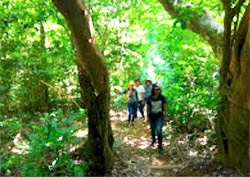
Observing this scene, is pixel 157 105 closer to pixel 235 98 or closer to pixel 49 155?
pixel 235 98

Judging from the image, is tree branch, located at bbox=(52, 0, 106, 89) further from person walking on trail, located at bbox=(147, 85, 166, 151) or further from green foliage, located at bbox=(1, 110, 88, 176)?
person walking on trail, located at bbox=(147, 85, 166, 151)

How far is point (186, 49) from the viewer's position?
48.3 feet

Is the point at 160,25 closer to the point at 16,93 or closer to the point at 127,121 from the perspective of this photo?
the point at 127,121

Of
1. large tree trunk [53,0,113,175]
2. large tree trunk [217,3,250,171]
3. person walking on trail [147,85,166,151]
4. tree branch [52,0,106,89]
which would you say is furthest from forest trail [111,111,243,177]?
tree branch [52,0,106,89]

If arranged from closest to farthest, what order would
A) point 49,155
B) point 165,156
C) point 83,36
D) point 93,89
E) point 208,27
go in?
point 83,36 < point 49,155 < point 93,89 < point 208,27 < point 165,156

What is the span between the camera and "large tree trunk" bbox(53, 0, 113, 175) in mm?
7469

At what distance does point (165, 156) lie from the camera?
10.8 m

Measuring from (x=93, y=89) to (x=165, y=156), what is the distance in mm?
3376

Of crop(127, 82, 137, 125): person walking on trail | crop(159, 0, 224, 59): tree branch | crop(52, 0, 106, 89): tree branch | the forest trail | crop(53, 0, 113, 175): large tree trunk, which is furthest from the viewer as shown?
crop(127, 82, 137, 125): person walking on trail

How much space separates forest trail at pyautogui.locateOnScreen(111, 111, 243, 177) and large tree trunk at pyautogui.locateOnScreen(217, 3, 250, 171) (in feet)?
1.21

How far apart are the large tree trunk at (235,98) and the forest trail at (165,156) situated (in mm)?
370

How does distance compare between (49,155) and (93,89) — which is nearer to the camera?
(49,155)

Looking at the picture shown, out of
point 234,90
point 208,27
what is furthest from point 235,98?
point 208,27

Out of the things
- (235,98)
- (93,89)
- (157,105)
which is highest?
(93,89)
